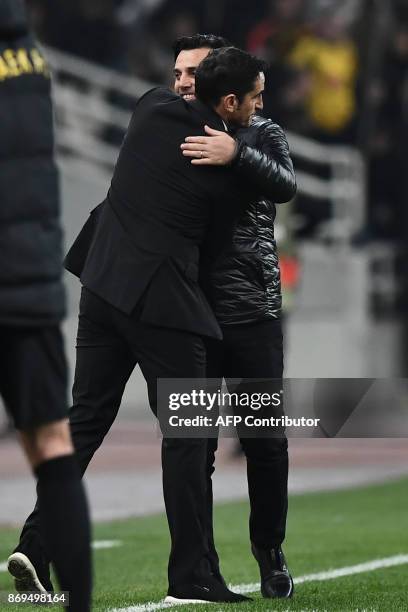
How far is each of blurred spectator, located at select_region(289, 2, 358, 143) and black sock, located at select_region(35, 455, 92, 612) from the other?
1202 cm

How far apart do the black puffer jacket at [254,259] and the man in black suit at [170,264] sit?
111 mm

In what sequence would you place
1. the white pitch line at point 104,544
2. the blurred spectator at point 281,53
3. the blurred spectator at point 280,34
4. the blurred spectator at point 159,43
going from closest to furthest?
the white pitch line at point 104,544 < the blurred spectator at point 281,53 < the blurred spectator at point 280,34 < the blurred spectator at point 159,43

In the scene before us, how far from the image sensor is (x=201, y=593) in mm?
6230

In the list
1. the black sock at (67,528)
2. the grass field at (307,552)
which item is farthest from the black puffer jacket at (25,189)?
the grass field at (307,552)

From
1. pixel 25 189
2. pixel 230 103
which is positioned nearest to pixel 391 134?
pixel 230 103

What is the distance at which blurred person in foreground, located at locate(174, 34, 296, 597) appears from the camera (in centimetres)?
638

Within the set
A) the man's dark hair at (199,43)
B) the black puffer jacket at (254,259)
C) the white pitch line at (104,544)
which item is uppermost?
the man's dark hair at (199,43)

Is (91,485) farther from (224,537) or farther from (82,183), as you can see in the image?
(82,183)

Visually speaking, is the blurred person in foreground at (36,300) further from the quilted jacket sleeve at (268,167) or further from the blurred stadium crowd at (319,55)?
the blurred stadium crowd at (319,55)

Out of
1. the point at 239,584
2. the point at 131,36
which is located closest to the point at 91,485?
the point at 239,584

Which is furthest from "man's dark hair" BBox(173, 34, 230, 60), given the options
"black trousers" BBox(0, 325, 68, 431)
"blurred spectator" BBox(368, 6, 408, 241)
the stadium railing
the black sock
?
the stadium railing

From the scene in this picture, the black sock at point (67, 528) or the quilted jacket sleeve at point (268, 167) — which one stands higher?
the quilted jacket sleeve at point (268, 167)

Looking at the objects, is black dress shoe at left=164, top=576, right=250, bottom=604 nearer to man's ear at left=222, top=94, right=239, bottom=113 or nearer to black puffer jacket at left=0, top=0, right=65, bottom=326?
man's ear at left=222, top=94, right=239, bottom=113

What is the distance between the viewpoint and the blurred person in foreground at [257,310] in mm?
6379
